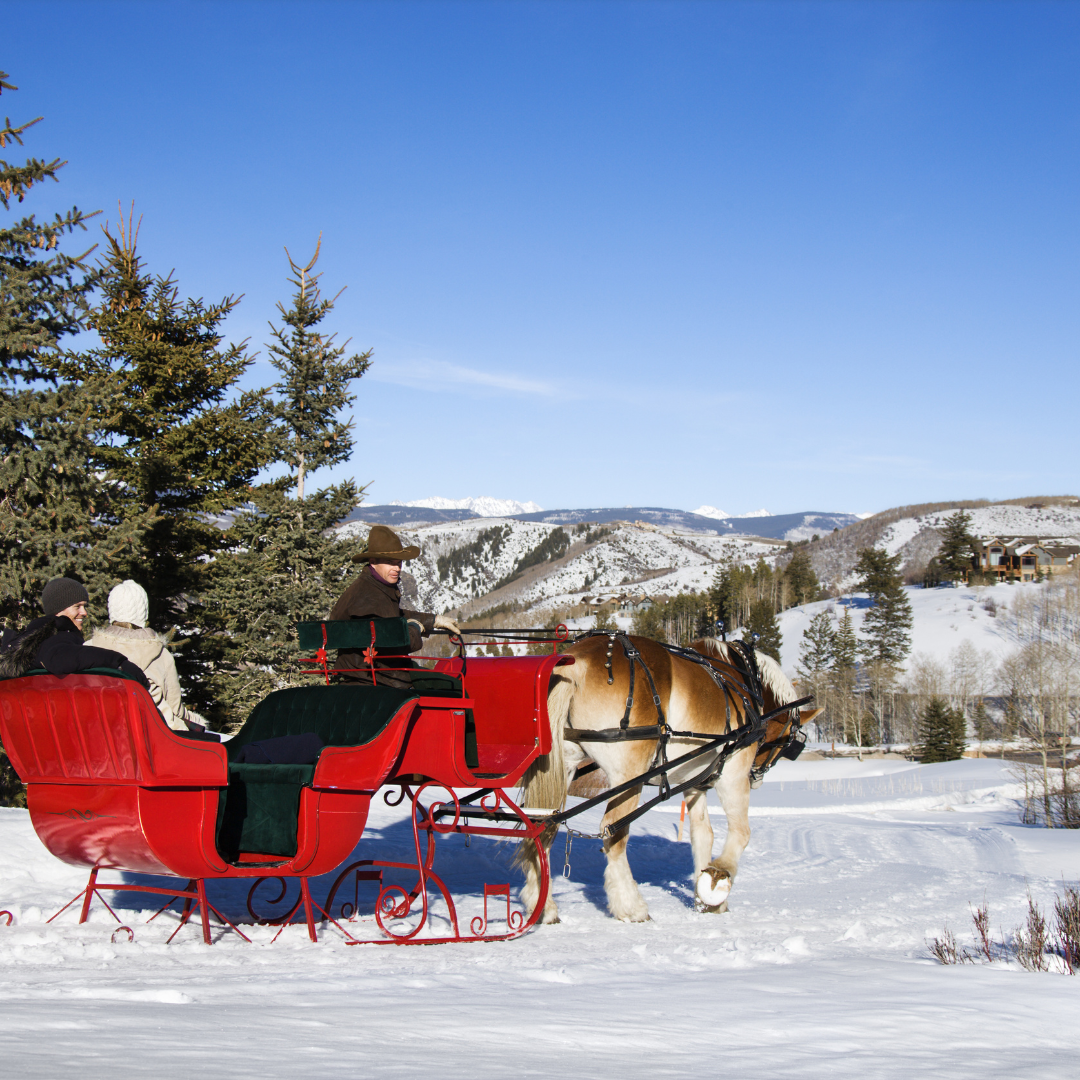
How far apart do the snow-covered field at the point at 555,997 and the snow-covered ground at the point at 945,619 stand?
82.0 m

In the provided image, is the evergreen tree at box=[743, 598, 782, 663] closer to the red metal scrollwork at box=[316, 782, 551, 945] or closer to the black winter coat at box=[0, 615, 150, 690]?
the red metal scrollwork at box=[316, 782, 551, 945]

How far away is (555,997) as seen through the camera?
4344 mm

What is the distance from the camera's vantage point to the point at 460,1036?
3.41m

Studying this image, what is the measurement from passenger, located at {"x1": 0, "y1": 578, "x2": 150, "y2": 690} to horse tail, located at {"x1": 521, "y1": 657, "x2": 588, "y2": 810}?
299 cm

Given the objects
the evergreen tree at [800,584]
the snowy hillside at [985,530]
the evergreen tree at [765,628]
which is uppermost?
the snowy hillside at [985,530]

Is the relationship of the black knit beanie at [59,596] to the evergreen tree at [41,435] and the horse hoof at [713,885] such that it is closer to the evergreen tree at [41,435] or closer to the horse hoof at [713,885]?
the horse hoof at [713,885]

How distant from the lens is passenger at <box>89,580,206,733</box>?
20.0 feet

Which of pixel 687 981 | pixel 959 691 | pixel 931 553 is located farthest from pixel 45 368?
pixel 931 553

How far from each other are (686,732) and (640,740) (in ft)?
1.70

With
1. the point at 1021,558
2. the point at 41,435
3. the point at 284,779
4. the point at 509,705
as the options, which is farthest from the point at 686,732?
the point at 1021,558

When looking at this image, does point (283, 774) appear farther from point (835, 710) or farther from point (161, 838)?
point (835, 710)

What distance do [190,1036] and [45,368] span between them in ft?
53.0

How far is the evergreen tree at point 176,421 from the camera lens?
2362 cm

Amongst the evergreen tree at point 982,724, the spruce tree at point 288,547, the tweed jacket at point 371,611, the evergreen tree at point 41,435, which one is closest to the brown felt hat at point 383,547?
the tweed jacket at point 371,611
